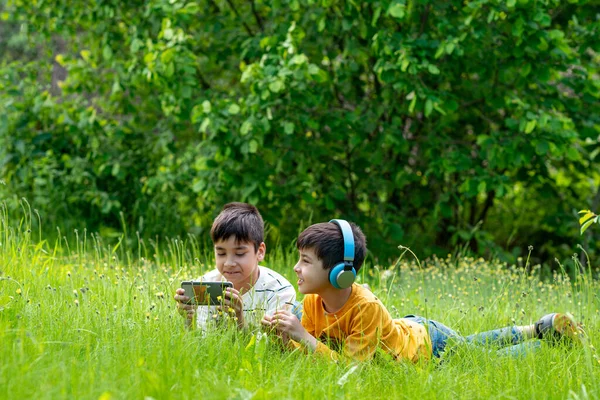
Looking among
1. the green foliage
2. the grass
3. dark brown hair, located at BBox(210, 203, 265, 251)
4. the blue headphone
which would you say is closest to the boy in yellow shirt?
the blue headphone

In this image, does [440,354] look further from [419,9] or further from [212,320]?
[419,9]

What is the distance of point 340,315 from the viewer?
13.4 feet

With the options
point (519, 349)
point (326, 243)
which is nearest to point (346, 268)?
point (326, 243)

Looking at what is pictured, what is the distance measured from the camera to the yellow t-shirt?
395 centimetres

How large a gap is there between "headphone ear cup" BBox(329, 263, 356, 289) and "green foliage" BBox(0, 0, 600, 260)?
9.80 ft

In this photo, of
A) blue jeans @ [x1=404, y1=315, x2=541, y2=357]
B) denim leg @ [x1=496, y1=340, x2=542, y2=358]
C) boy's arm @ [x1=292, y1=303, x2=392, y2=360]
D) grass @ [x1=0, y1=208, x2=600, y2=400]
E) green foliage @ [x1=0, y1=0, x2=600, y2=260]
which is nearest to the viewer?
grass @ [x1=0, y1=208, x2=600, y2=400]

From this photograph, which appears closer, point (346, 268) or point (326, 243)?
point (346, 268)

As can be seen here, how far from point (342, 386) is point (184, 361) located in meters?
0.68

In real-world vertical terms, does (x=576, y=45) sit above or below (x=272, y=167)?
above

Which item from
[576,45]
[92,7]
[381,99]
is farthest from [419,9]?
[92,7]

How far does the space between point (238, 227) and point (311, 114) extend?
141 inches

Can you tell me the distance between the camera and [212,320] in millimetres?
4047

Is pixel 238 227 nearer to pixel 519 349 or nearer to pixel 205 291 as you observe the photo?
pixel 205 291

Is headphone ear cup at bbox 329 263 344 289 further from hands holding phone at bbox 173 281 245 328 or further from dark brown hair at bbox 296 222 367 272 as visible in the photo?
hands holding phone at bbox 173 281 245 328
